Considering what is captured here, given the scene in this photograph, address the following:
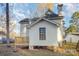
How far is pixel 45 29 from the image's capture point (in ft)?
9.87

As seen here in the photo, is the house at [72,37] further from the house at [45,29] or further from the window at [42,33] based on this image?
the window at [42,33]

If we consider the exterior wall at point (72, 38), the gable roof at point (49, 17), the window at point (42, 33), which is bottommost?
the exterior wall at point (72, 38)

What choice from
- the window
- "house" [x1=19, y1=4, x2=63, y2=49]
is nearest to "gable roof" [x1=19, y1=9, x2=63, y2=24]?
"house" [x1=19, y1=4, x2=63, y2=49]

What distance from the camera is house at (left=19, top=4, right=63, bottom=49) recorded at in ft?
9.85

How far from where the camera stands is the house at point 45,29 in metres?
3.00

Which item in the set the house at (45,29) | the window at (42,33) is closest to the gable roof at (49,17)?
the house at (45,29)

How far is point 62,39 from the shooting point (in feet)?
9.90

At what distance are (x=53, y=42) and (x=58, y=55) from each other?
0.51 ft

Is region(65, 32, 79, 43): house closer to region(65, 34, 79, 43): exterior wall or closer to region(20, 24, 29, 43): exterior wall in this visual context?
region(65, 34, 79, 43): exterior wall

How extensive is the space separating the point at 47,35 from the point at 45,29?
0.07 m

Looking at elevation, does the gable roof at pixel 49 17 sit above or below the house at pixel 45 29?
above

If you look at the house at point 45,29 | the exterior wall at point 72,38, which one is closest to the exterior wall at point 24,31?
the house at point 45,29

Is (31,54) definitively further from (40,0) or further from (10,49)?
(40,0)

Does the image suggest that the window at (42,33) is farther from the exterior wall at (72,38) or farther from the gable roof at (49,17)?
the exterior wall at (72,38)
